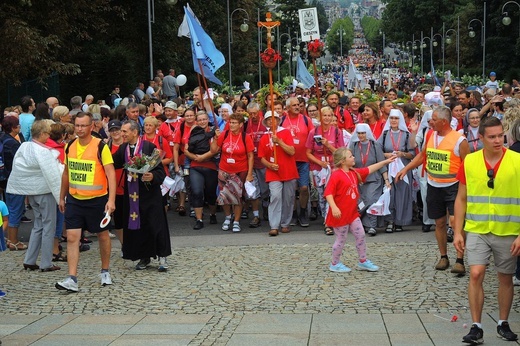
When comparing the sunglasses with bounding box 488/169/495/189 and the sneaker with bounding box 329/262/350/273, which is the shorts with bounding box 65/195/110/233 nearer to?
the sneaker with bounding box 329/262/350/273

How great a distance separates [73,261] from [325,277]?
8.98 ft

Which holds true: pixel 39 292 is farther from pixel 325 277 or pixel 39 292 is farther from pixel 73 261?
pixel 325 277

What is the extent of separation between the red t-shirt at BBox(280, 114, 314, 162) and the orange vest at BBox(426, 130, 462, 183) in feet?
12.5

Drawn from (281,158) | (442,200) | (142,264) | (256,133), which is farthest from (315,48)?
(142,264)

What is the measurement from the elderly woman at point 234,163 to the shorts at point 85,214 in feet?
14.4

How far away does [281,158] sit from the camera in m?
14.1

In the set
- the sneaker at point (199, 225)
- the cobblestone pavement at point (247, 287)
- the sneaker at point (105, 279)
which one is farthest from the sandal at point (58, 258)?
the sneaker at point (199, 225)

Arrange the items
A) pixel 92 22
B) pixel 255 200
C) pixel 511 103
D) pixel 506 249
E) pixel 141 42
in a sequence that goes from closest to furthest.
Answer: pixel 506 249 → pixel 511 103 → pixel 255 200 → pixel 92 22 → pixel 141 42

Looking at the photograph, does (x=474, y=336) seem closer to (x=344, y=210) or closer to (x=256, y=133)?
(x=344, y=210)

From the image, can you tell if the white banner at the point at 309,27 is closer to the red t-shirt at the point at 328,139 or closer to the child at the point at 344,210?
the red t-shirt at the point at 328,139

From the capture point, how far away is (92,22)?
121 feet

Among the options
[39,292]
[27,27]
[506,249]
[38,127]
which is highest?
[27,27]

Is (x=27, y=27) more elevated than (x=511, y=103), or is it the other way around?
(x=27, y=27)

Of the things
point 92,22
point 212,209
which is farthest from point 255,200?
point 92,22
